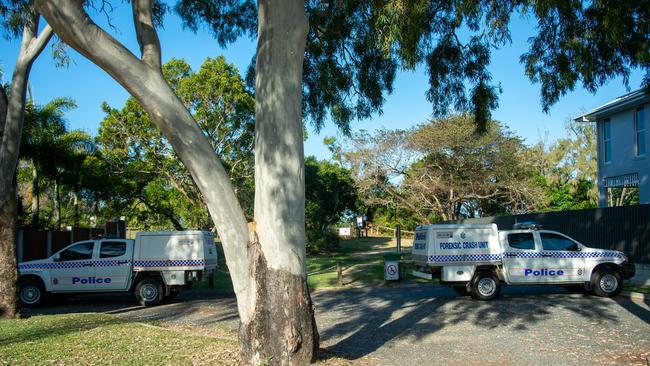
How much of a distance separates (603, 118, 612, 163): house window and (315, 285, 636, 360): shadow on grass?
12.1 metres

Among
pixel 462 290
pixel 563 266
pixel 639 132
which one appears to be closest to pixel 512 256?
pixel 563 266

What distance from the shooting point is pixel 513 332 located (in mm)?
10938

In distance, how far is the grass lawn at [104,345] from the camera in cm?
807

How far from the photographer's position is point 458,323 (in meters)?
12.0

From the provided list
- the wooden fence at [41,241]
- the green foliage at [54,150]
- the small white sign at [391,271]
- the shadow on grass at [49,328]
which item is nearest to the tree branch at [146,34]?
the shadow on grass at [49,328]

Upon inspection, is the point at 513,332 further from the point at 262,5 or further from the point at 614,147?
the point at 614,147

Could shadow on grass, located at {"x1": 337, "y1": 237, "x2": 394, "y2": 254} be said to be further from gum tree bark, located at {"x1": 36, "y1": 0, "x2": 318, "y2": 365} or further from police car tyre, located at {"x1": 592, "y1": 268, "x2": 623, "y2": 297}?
gum tree bark, located at {"x1": 36, "y1": 0, "x2": 318, "y2": 365}

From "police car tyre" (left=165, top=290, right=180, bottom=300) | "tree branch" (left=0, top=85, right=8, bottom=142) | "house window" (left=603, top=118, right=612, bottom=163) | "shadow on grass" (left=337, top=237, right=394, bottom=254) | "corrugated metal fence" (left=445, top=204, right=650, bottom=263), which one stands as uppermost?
"house window" (left=603, top=118, right=612, bottom=163)

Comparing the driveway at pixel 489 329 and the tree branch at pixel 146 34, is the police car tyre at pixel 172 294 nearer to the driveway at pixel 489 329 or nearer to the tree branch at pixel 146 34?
the driveway at pixel 489 329

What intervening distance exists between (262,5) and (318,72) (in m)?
6.14

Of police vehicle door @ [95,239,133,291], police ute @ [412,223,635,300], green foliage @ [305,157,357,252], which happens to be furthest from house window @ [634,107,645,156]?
green foliage @ [305,157,357,252]

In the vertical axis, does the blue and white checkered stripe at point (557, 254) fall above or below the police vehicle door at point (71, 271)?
above

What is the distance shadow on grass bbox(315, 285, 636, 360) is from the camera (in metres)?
10.7

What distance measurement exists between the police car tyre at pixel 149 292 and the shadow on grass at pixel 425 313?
177 inches
